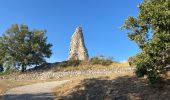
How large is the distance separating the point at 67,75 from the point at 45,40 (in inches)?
613

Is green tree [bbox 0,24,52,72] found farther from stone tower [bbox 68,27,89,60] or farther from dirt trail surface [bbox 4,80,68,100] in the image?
dirt trail surface [bbox 4,80,68,100]

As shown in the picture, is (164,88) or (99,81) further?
(99,81)

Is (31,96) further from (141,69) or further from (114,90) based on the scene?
(141,69)

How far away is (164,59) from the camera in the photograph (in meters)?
23.8

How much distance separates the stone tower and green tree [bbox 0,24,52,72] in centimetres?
694

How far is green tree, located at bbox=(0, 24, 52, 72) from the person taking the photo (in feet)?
200

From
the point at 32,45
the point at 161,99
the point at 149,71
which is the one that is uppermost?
the point at 32,45

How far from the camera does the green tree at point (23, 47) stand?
2394 inches

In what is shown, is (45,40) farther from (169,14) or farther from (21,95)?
(169,14)

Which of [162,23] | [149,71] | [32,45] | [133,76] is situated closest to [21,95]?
[133,76]

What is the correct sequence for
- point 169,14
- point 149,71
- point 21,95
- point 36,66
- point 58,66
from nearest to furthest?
point 169,14 < point 149,71 < point 21,95 < point 58,66 < point 36,66

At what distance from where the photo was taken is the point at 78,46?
69.2m

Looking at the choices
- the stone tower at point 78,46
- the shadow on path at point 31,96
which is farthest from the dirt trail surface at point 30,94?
the stone tower at point 78,46

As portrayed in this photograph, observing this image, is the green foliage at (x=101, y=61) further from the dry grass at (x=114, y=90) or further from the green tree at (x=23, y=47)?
the dry grass at (x=114, y=90)
